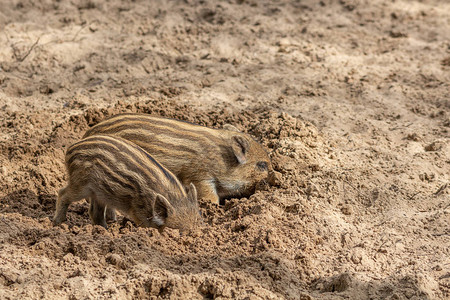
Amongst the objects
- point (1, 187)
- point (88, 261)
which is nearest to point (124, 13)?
point (1, 187)

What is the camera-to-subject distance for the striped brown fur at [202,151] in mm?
5215

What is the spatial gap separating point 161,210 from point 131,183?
0.34 metres

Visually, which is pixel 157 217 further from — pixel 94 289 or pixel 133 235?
pixel 94 289

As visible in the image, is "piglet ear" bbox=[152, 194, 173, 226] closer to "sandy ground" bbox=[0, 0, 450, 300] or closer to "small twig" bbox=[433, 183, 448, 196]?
"sandy ground" bbox=[0, 0, 450, 300]

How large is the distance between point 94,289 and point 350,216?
7.47 feet

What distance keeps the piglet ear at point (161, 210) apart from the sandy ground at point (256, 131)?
21 cm

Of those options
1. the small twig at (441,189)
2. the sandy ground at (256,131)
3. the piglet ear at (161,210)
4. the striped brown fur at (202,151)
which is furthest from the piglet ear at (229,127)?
the small twig at (441,189)

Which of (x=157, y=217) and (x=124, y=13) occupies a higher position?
(x=124, y=13)

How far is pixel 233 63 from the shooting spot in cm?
755

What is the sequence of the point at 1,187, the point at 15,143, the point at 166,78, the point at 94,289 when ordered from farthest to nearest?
the point at 166,78 → the point at 15,143 → the point at 1,187 → the point at 94,289

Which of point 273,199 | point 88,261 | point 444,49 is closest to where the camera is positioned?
point 88,261

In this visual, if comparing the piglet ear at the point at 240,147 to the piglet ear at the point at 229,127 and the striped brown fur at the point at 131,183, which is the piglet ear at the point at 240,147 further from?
the striped brown fur at the point at 131,183

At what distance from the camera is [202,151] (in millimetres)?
5477

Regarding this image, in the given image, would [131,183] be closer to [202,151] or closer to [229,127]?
[202,151]
